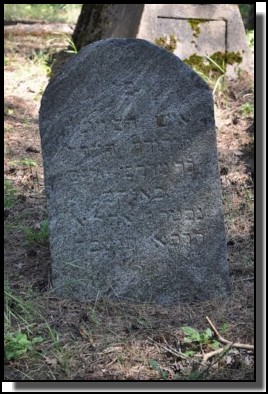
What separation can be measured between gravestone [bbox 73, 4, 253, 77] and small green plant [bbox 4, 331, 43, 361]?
4.05m

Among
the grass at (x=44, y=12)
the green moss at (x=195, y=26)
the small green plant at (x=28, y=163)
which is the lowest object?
the grass at (x=44, y=12)

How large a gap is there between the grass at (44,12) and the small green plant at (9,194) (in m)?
6.00

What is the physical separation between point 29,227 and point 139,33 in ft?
8.94

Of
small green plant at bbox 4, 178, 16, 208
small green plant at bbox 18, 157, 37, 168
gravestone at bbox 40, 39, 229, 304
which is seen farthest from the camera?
small green plant at bbox 18, 157, 37, 168

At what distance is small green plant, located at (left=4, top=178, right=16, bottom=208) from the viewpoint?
5758 mm

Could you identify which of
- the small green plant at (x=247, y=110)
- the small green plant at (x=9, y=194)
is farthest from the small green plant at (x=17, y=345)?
the small green plant at (x=247, y=110)

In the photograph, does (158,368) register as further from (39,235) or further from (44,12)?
(44,12)

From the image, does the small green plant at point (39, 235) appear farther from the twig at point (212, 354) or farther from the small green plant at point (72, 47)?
the small green plant at point (72, 47)

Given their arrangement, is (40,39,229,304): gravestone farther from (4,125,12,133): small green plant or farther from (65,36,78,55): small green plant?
(65,36,78,55): small green plant

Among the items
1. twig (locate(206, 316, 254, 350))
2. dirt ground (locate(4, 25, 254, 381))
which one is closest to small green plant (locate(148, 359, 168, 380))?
dirt ground (locate(4, 25, 254, 381))

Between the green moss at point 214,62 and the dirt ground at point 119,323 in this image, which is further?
the green moss at point 214,62

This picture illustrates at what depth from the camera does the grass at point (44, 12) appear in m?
11.8

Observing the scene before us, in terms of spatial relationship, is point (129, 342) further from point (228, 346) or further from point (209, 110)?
point (209, 110)

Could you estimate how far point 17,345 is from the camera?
158 inches
